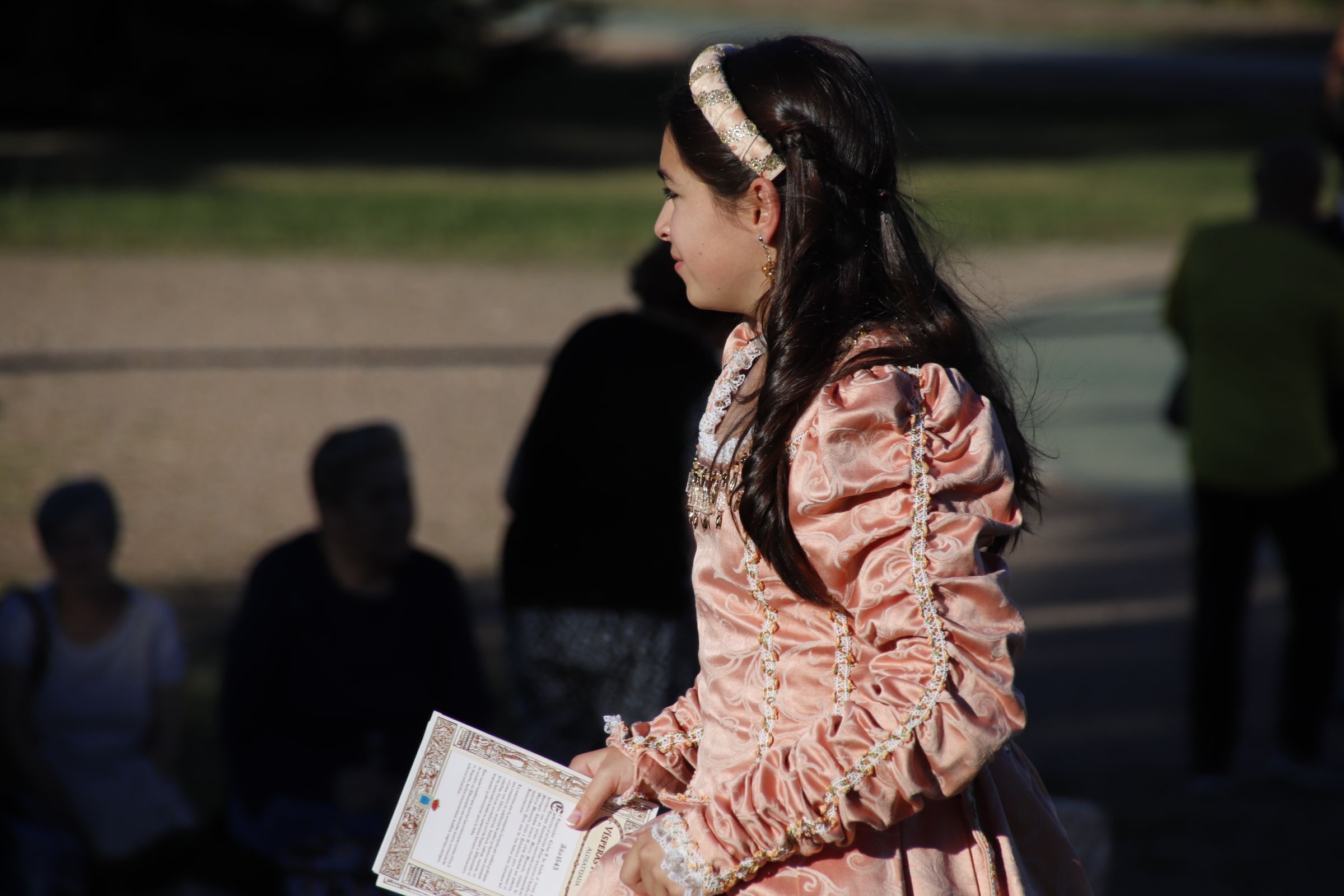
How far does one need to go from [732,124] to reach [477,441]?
7.20 metres

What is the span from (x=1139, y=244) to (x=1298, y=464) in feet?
38.7

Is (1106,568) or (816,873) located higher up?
(816,873)

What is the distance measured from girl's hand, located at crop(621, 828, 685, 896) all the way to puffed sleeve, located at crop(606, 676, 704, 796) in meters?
0.19

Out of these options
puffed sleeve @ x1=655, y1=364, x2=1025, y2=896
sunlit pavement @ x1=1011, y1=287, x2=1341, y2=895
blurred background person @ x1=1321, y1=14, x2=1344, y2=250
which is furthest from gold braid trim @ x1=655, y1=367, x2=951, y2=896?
blurred background person @ x1=1321, y1=14, x2=1344, y2=250

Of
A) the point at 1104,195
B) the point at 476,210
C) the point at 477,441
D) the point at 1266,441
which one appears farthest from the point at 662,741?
the point at 1104,195

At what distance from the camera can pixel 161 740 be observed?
3.85 m

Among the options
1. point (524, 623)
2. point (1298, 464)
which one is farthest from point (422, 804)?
point (1298, 464)

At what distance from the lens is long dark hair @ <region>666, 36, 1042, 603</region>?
170 cm

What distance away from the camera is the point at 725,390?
1.87 meters

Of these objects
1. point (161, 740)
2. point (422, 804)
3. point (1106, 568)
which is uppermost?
point (422, 804)

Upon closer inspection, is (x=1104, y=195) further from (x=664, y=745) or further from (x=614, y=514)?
(x=664, y=745)

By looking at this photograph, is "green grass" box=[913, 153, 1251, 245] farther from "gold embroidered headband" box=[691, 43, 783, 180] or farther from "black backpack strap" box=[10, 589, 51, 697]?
"gold embroidered headband" box=[691, 43, 783, 180]

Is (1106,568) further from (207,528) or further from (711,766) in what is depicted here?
(711,766)

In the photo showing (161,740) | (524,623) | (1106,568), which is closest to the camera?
(524,623)
